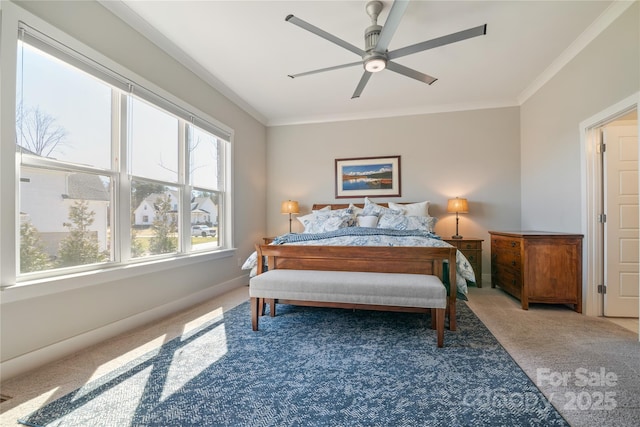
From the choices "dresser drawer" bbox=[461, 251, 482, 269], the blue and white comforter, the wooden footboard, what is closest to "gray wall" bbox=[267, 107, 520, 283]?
"dresser drawer" bbox=[461, 251, 482, 269]

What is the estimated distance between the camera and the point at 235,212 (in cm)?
410

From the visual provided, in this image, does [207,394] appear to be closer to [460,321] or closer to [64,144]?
[64,144]

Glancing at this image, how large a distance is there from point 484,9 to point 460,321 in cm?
284

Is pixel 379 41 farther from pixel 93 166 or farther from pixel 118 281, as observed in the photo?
pixel 118 281

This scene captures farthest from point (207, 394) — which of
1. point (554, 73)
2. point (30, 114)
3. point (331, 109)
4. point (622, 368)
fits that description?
point (554, 73)

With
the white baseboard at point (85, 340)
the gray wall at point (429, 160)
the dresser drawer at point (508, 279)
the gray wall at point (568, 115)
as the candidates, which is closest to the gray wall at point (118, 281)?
the white baseboard at point (85, 340)

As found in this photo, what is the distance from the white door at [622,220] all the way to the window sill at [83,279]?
4.42 meters

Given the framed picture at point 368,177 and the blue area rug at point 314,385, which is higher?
the framed picture at point 368,177

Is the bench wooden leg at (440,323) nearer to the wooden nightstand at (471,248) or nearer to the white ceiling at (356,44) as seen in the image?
the wooden nightstand at (471,248)

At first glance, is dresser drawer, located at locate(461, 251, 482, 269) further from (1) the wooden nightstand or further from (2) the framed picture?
(2) the framed picture

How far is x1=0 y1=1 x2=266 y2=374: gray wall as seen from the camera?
176cm

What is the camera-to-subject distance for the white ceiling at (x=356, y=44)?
235 centimetres

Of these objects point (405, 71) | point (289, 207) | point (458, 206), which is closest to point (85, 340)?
point (289, 207)

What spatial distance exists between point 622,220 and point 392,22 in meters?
2.95
